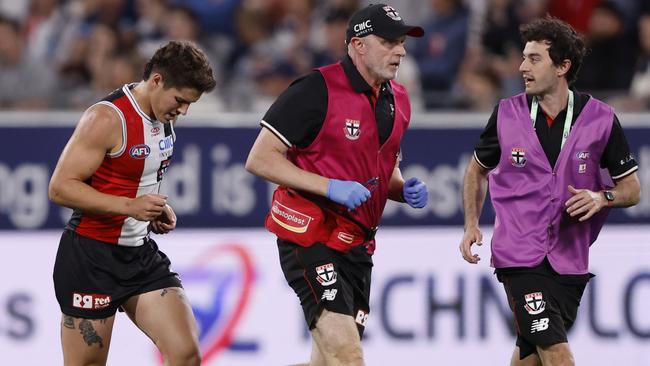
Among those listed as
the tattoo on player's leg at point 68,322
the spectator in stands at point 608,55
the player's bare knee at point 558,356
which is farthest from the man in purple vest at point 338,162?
the spectator in stands at point 608,55

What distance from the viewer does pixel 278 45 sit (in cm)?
1152

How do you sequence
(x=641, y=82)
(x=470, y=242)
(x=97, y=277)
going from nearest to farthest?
(x=97, y=277) → (x=470, y=242) → (x=641, y=82)

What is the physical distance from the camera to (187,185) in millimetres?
9305

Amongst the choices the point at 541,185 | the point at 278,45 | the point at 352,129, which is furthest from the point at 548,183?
the point at 278,45

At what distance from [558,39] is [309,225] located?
1660 mm

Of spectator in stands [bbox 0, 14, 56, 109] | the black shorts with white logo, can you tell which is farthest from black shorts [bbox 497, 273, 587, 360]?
spectator in stands [bbox 0, 14, 56, 109]

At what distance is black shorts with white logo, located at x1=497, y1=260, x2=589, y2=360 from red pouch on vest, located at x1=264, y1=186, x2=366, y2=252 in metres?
0.90

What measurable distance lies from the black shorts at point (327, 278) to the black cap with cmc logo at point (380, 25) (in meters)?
1.13

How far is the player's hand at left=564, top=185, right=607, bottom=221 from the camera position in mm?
6410

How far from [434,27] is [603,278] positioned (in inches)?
125

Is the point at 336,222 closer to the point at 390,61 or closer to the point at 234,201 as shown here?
the point at 390,61

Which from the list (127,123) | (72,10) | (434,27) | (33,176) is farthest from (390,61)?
(72,10)

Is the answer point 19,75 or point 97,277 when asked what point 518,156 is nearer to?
point 97,277

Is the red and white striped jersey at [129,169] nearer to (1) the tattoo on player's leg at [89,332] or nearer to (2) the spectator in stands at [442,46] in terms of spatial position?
(1) the tattoo on player's leg at [89,332]
